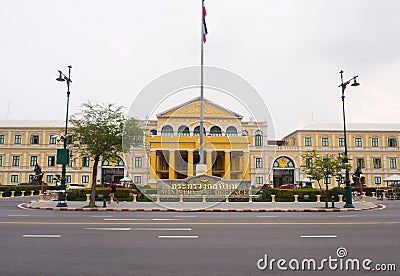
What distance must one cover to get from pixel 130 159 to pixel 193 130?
11697mm

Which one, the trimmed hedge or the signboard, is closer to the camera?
the signboard

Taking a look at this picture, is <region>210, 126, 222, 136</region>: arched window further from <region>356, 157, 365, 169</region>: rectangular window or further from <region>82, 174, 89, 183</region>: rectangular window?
<region>356, 157, 365, 169</region>: rectangular window

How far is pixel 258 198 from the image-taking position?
28.4 metres

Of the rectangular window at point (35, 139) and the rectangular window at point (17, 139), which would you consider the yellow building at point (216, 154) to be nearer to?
the rectangular window at point (35, 139)

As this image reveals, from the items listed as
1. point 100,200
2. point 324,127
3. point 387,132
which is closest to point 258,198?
point 100,200

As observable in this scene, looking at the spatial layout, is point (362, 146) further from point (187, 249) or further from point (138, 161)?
point (187, 249)

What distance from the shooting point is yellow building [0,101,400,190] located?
54.1 meters

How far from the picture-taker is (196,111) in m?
55.8

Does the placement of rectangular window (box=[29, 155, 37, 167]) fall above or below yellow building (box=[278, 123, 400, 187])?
below

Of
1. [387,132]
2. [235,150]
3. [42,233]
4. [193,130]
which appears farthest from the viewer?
[387,132]

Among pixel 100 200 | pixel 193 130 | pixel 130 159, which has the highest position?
pixel 193 130

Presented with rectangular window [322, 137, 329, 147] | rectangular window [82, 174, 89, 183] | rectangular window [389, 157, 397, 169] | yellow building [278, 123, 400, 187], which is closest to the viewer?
rectangular window [82, 174, 89, 183]

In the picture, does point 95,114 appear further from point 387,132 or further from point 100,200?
point 387,132

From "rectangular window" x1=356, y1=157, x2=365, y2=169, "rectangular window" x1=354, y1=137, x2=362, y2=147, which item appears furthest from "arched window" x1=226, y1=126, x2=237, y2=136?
"rectangular window" x1=356, y1=157, x2=365, y2=169
